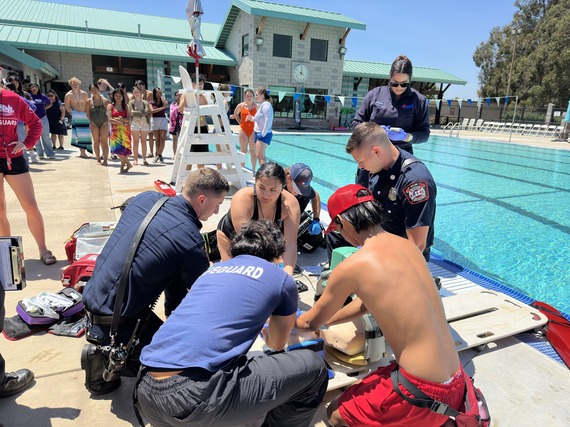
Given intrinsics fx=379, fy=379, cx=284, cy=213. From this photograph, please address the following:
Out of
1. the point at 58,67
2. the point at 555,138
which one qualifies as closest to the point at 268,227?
the point at 58,67

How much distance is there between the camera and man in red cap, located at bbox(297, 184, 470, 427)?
164cm

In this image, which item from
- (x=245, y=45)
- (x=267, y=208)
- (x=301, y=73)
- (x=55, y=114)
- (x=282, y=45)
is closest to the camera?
(x=267, y=208)

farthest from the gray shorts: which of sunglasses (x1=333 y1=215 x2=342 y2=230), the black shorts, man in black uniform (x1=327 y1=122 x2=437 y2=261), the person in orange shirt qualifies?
the person in orange shirt

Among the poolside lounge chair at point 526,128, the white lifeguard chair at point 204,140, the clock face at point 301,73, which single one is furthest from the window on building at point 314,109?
the white lifeguard chair at point 204,140

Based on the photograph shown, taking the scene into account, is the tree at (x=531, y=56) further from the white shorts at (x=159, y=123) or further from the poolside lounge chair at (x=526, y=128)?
the white shorts at (x=159, y=123)

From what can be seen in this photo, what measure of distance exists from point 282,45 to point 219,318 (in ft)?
80.3

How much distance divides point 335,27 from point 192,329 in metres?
26.0

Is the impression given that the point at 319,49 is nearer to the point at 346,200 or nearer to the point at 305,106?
the point at 305,106

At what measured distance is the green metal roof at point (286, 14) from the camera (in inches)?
862

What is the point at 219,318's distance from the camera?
4.95ft

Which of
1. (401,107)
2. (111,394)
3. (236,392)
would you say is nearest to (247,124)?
(401,107)

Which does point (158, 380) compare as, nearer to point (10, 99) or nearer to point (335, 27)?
point (10, 99)

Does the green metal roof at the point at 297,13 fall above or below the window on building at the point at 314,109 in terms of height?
above

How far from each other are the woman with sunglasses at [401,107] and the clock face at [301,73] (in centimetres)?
2134
